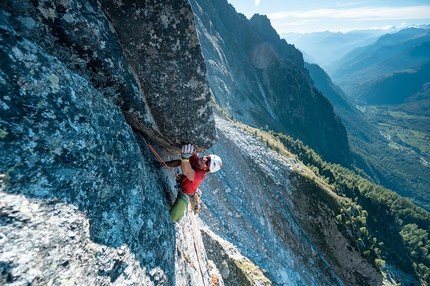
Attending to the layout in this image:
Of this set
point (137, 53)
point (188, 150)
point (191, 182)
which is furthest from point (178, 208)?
point (137, 53)

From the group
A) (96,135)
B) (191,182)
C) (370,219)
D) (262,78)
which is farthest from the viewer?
(262,78)

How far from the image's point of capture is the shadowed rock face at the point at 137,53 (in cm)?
605

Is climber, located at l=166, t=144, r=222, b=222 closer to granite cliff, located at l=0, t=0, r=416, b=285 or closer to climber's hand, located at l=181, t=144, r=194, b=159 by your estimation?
climber's hand, located at l=181, t=144, r=194, b=159

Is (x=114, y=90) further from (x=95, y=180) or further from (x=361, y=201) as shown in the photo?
(x=361, y=201)

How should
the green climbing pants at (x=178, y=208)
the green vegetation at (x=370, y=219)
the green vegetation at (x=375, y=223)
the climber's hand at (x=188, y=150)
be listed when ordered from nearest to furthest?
the climber's hand at (x=188, y=150) → the green climbing pants at (x=178, y=208) → the green vegetation at (x=370, y=219) → the green vegetation at (x=375, y=223)

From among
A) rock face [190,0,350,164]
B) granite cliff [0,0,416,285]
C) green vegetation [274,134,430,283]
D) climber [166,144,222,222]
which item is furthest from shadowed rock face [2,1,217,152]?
rock face [190,0,350,164]

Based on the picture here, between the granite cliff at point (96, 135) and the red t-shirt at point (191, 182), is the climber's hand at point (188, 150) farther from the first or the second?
the red t-shirt at point (191, 182)

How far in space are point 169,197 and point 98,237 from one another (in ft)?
15.2

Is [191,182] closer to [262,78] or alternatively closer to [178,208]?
[178,208]

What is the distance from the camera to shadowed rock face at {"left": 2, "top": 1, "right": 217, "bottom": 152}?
19.9 feet

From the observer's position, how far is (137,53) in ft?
25.2

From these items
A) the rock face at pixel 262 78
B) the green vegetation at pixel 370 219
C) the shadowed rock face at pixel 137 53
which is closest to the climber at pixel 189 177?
the shadowed rock face at pixel 137 53

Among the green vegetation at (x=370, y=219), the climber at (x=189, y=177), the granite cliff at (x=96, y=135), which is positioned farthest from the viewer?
the green vegetation at (x=370, y=219)

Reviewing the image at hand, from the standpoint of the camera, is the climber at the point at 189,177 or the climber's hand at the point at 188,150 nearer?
the climber's hand at the point at 188,150
